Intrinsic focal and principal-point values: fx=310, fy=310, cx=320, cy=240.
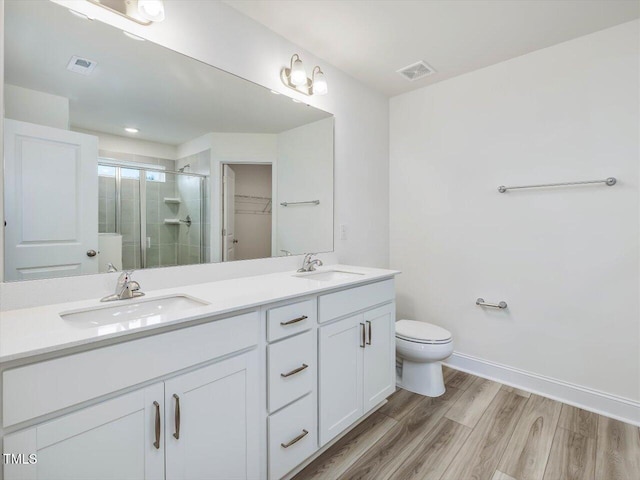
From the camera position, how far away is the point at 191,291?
137 centimetres

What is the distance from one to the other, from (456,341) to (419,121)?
1867mm

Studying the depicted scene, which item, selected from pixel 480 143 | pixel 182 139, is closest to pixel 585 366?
pixel 480 143

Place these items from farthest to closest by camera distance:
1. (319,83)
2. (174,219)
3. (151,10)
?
(319,83), (174,219), (151,10)

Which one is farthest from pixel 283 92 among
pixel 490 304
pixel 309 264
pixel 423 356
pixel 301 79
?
pixel 490 304

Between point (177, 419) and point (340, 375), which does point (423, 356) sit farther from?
point (177, 419)

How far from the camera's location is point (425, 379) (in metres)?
2.13

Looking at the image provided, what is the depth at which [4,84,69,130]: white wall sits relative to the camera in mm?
1107

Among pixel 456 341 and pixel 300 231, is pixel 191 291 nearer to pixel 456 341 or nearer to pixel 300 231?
pixel 300 231

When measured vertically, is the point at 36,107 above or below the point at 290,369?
above

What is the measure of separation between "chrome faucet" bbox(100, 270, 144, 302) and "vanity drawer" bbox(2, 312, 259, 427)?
0.41 meters

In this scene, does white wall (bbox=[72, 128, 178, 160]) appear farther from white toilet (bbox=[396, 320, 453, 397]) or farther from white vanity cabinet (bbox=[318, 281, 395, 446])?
white toilet (bbox=[396, 320, 453, 397])

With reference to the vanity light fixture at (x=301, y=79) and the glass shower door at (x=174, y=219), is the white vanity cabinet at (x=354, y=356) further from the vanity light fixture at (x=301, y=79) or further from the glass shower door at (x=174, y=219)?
A: the vanity light fixture at (x=301, y=79)

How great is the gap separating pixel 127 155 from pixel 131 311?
0.69 meters

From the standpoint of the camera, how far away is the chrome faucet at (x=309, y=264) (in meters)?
2.04
